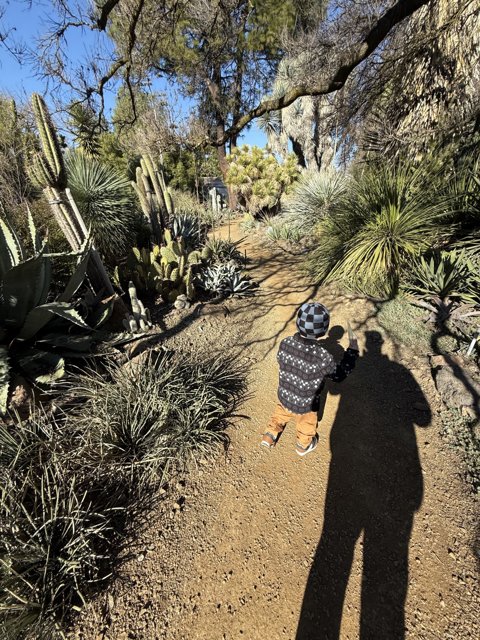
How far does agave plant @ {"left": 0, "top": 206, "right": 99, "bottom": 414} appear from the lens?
8.79 feet

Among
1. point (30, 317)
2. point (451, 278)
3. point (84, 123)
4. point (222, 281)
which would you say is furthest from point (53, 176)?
point (84, 123)

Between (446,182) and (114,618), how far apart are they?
21.3 ft

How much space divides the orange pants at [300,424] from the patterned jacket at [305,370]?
0.09 metres

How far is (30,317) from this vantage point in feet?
9.06

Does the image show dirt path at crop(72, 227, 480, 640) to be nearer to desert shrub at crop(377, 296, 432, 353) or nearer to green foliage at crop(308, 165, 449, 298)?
desert shrub at crop(377, 296, 432, 353)

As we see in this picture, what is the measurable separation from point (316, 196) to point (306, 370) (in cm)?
724

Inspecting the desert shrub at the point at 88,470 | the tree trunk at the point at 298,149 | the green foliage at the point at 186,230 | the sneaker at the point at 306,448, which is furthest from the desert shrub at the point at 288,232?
the tree trunk at the point at 298,149

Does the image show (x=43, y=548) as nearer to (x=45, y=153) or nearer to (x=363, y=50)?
(x=45, y=153)

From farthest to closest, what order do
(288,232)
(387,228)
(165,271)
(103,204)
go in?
(288,232) < (103,204) < (165,271) < (387,228)

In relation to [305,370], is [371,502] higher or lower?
lower

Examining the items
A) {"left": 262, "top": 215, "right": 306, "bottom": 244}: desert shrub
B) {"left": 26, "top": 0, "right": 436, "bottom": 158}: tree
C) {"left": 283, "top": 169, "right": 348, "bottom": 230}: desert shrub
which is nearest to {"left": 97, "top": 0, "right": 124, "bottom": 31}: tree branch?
{"left": 26, "top": 0, "right": 436, "bottom": 158}: tree

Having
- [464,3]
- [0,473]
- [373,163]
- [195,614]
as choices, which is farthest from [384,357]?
[464,3]

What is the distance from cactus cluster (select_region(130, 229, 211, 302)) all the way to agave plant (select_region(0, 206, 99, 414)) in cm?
166

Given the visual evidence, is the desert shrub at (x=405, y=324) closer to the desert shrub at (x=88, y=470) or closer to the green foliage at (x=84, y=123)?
the desert shrub at (x=88, y=470)
